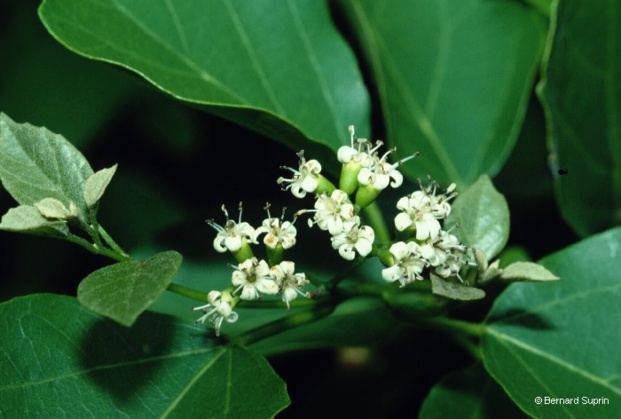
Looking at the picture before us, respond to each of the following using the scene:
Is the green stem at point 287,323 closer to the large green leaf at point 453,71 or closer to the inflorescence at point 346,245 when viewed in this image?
the inflorescence at point 346,245

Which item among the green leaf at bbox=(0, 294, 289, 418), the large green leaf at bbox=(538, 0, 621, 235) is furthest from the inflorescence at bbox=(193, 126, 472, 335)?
the large green leaf at bbox=(538, 0, 621, 235)

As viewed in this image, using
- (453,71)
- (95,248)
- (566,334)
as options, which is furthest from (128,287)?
(453,71)

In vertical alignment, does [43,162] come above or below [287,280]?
above

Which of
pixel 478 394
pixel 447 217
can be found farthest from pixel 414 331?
pixel 447 217

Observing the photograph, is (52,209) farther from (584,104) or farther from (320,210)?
(584,104)

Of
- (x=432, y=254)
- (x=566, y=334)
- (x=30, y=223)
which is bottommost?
(x=566, y=334)

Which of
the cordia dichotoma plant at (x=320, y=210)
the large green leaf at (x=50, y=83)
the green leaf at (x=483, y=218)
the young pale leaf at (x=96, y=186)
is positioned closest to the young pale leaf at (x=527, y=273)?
the cordia dichotoma plant at (x=320, y=210)
